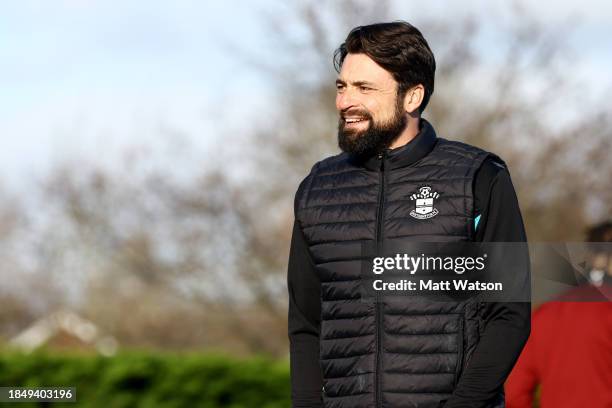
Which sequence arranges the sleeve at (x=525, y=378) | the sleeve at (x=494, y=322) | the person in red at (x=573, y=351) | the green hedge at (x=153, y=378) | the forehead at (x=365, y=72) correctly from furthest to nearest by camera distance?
the green hedge at (x=153, y=378)
the sleeve at (x=525, y=378)
the person in red at (x=573, y=351)
the forehead at (x=365, y=72)
the sleeve at (x=494, y=322)

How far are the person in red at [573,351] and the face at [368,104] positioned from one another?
1.69 m

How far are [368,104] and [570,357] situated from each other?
1869 millimetres

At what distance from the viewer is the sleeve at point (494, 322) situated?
147 inches

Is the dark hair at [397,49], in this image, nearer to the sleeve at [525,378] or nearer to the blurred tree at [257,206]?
the sleeve at [525,378]

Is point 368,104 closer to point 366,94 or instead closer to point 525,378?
point 366,94

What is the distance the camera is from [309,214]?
418 centimetres

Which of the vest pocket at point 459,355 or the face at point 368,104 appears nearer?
the vest pocket at point 459,355

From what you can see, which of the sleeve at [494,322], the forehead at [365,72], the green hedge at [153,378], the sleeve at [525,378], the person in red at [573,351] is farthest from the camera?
the green hedge at [153,378]

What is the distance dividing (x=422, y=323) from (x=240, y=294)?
26.2 metres

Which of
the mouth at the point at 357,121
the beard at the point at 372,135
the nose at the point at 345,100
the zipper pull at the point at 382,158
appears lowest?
the zipper pull at the point at 382,158

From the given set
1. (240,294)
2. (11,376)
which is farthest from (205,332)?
(11,376)

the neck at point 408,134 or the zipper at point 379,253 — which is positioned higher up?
the neck at point 408,134

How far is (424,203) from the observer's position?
395 cm

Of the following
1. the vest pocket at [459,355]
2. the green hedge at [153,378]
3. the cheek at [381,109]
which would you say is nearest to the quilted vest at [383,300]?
the vest pocket at [459,355]
